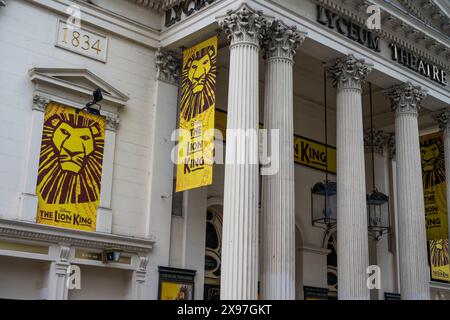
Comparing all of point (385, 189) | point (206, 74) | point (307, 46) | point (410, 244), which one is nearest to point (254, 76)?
point (206, 74)

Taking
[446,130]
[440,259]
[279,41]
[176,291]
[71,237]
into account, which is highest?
[279,41]

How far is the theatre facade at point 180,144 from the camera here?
1305 centimetres

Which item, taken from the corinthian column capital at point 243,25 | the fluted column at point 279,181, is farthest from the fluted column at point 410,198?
the corinthian column capital at point 243,25

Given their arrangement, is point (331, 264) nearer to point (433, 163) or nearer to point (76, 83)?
point (433, 163)

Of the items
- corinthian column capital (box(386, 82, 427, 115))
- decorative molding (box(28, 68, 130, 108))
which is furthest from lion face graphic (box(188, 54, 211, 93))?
corinthian column capital (box(386, 82, 427, 115))

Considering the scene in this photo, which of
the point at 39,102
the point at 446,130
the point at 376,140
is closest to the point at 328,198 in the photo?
the point at 446,130

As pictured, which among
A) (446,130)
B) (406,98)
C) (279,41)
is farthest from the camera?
(446,130)

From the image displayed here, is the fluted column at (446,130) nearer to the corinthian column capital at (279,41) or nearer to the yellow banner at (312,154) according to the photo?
the yellow banner at (312,154)

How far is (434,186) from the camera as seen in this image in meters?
20.2

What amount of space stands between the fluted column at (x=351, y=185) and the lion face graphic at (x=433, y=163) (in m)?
5.44

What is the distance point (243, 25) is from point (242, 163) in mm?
3004

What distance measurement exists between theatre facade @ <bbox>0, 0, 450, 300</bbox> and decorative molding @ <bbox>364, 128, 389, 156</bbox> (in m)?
3.47

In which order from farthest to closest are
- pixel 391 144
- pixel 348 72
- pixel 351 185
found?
1. pixel 391 144
2. pixel 348 72
3. pixel 351 185
